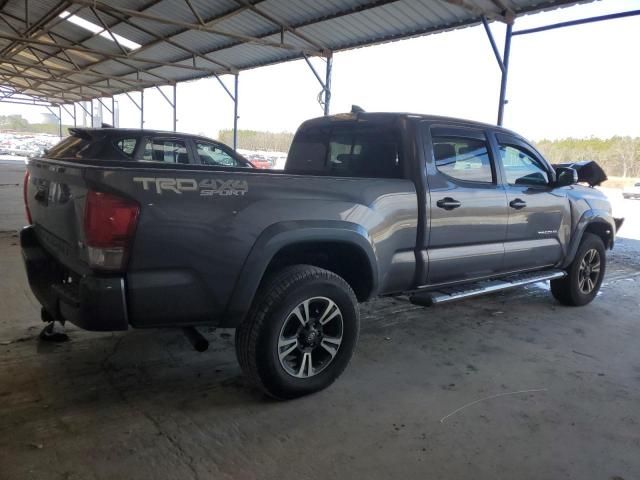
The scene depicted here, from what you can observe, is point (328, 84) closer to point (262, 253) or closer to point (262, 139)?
point (262, 253)

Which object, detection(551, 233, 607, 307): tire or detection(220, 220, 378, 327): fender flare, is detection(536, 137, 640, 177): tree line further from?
detection(220, 220, 378, 327): fender flare

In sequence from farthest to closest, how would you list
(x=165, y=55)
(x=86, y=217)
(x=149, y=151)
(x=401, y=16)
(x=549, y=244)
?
(x=165, y=55) → (x=401, y=16) → (x=149, y=151) → (x=549, y=244) → (x=86, y=217)

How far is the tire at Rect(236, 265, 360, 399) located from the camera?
110 inches

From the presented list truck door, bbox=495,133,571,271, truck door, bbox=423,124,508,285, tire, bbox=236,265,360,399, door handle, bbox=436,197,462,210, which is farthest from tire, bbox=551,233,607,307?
tire, bbox=236,265,360,399

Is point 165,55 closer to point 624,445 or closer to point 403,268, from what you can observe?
point 403,268

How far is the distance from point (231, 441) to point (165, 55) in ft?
57.2

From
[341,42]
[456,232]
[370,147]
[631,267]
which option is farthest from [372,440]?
[341,42]

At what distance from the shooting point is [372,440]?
2623 millimetres

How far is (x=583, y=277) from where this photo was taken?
5.34m

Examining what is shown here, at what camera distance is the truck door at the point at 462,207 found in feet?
Result: 11.9

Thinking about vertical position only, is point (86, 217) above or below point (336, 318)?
above

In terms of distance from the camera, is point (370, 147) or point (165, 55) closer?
point (370, 147)

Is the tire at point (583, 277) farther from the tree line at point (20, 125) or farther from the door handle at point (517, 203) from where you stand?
the tree line at point (20, 125)

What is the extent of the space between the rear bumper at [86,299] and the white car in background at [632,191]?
25454 mm
